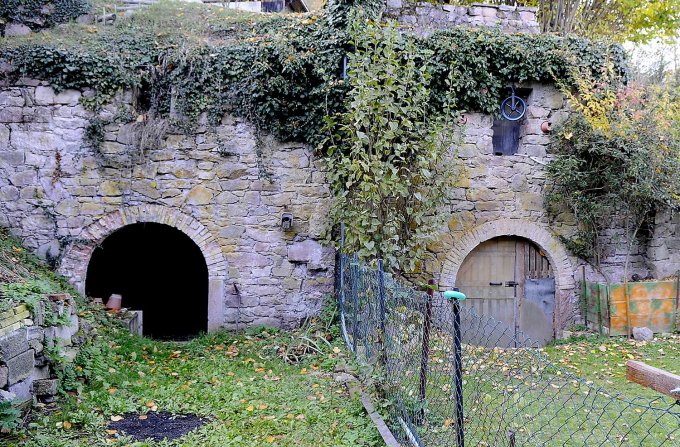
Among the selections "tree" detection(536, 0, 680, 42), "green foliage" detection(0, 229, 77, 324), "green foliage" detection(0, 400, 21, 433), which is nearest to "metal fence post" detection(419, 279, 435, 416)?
"green foliage" detection(0, 400, 21, 433)

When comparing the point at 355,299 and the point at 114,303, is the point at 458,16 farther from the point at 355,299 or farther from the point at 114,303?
the point at 114,303

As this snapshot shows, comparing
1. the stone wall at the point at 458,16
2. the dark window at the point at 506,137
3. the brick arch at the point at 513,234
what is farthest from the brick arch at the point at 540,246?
the stone wall at the point at 458,16

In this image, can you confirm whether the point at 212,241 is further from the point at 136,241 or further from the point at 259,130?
the point at 136,241

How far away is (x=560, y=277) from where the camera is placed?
8367mm

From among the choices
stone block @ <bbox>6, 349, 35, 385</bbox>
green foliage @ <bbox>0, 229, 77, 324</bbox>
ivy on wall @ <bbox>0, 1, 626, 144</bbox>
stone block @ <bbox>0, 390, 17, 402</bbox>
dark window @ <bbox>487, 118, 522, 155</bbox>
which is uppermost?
ivy on wall @ <bbox>0, 1, 626, 144</bbox>

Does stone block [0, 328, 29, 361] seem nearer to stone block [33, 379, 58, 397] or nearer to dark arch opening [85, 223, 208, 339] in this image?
stone block [33, 379, 58, 397]

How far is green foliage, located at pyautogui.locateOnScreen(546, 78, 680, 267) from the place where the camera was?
772cm

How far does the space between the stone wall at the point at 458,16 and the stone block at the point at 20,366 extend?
6.41 meters

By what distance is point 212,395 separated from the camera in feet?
17.8

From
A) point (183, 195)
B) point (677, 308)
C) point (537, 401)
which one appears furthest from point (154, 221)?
point (677, 308)

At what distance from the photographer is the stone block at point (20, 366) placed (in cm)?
448

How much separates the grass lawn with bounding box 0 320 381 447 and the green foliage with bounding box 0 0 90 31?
4.82 meters

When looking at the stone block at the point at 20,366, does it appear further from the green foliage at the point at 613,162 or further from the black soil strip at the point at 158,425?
the green foliage at the point at 613,162

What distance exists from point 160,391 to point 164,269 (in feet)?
19.3
